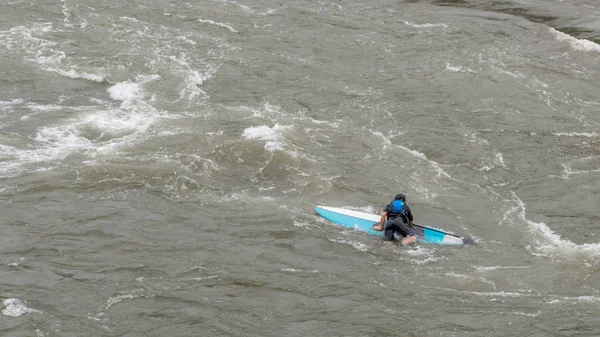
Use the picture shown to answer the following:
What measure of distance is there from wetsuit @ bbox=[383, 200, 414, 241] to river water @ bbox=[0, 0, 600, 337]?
368mm

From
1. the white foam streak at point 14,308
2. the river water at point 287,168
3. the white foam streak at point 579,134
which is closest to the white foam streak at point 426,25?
the river water at point 287,168

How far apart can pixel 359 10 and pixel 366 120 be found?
10974mm

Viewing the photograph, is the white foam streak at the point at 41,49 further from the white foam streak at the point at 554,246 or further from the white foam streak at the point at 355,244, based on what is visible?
the white foam streak at the point at 554,246

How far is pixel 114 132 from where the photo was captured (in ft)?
65.0

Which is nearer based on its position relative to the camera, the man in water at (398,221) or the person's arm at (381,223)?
the man in water at (398,221)

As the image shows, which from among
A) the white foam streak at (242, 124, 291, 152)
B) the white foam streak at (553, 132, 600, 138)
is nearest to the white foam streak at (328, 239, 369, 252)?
the white foam streak at (242, 124, 291, 152)

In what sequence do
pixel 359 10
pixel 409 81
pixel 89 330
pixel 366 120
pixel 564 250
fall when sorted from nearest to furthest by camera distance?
1. pixel 89 330
2. pixel 564 250
3. pixel 366 120
4. pixel 409 81
5. pixel 359 10

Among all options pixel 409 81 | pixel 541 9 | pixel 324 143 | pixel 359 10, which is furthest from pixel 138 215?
pixel 541 9

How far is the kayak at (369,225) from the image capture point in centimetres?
1602

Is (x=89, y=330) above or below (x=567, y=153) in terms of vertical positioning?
below

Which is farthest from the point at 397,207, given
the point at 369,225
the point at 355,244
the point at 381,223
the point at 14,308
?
the point at 14,308

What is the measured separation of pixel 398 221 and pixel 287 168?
372cm

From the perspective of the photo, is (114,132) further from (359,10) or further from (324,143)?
(359,10)

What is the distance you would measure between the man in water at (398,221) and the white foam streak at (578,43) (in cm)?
1449
